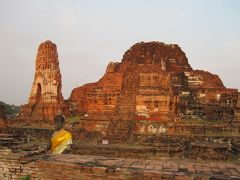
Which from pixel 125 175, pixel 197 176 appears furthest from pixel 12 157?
pixel 197 176

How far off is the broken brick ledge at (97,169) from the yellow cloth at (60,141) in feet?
1.60

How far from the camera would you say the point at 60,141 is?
6660 mm

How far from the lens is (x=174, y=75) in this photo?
23.3m

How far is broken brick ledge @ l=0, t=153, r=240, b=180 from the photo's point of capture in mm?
4901

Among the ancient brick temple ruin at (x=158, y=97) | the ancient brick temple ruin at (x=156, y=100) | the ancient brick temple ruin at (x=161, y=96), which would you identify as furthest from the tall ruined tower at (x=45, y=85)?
the ancient brick temple ruin at (x=156, y=100)

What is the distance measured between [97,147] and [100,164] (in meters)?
11.3

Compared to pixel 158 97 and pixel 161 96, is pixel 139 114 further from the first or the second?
pixel 161 96

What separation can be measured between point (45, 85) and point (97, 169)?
26.6 metres

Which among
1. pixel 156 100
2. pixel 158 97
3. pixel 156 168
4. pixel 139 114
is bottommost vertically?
pixel 156 168

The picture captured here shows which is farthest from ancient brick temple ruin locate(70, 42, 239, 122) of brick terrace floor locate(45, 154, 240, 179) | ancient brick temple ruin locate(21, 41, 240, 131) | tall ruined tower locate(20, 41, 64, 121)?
brick terrace floor locate(45, 154, 240, 179)

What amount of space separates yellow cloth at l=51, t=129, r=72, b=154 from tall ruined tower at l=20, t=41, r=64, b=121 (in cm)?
2388

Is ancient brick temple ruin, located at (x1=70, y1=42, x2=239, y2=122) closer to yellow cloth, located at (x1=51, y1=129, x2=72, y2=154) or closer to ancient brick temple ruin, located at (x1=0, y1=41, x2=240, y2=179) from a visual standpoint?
ancient brick temple ruin, located at (x1=0, y1=41, x2=240, y2=179)

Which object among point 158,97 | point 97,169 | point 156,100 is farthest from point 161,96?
point 97,169

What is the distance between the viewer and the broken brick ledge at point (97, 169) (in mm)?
4901
